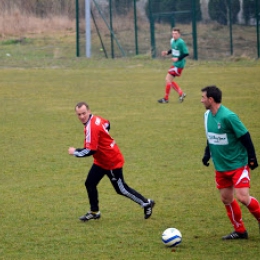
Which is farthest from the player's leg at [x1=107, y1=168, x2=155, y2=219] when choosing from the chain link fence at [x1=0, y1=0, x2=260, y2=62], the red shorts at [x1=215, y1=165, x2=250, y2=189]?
the chain link fence at [x1=0, y1=0, x2=260, y2=62]

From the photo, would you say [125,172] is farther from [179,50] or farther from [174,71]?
[179,50]

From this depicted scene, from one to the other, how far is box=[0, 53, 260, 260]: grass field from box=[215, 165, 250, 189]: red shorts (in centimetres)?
71

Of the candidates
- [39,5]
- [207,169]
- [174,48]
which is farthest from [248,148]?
[39,5]

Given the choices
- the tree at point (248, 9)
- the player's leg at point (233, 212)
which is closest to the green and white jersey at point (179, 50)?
the player's leg at point (233, 212)

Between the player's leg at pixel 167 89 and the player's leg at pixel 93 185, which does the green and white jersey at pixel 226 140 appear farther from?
the player's leg at pixel 167 89

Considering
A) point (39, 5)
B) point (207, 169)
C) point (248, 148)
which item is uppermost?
point (39, 5)

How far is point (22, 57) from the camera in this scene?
3506 centimetres

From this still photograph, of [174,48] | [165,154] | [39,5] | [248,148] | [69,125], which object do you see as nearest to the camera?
[248,148]

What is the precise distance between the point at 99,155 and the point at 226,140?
1.87m

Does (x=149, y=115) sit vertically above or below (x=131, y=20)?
below

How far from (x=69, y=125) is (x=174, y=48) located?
562cm

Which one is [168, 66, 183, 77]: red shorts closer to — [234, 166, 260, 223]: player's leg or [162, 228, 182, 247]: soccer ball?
[234, 166, 260, 223]: player's leg

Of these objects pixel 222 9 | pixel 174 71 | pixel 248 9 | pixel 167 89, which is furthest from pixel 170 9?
pixel 167 89

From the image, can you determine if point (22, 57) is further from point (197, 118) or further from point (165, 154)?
point (165, 154)
